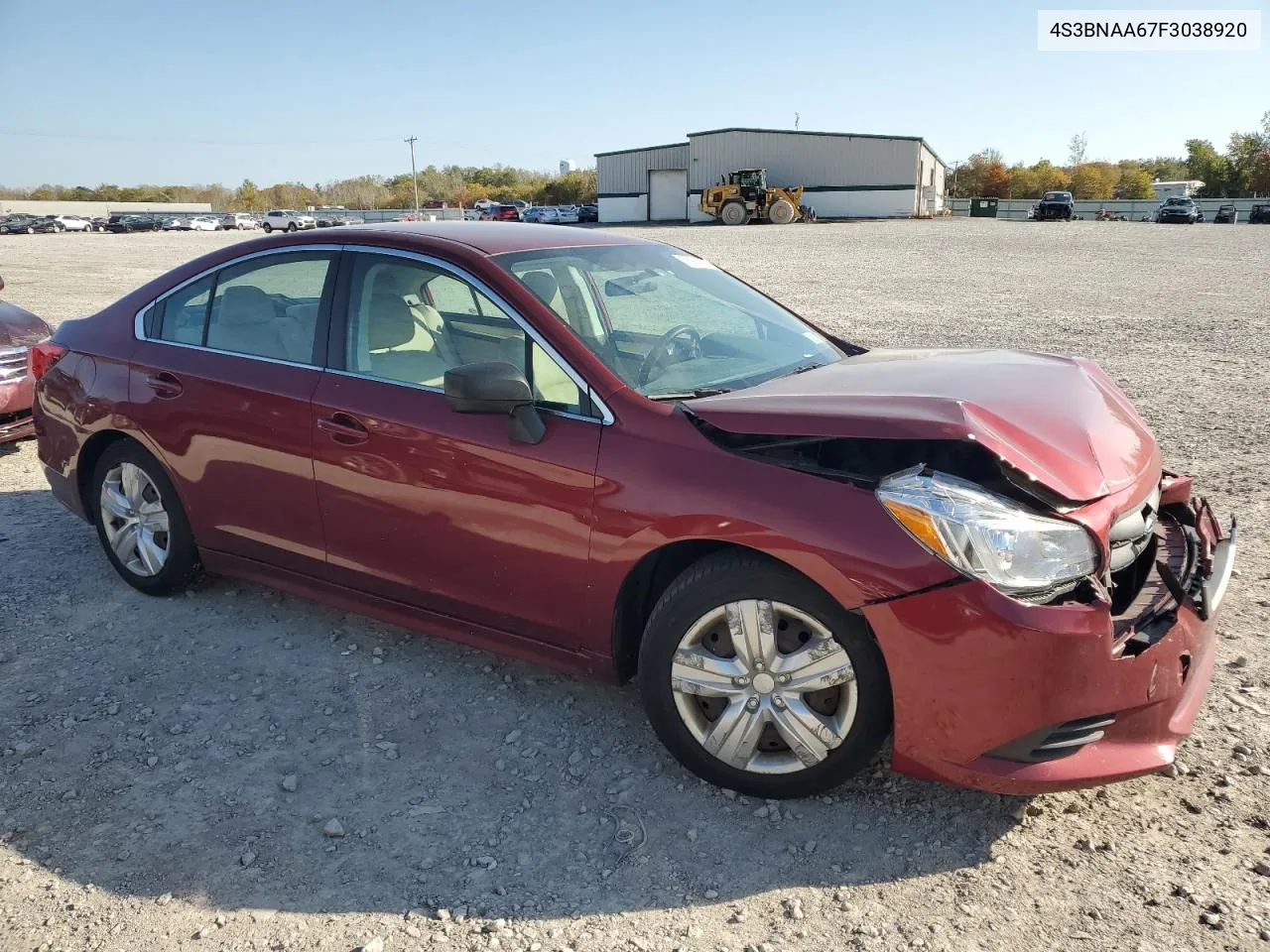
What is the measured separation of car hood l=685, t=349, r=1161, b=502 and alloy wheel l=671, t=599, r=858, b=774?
56 cm

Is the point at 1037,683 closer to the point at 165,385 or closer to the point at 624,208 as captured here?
the point at 165,385

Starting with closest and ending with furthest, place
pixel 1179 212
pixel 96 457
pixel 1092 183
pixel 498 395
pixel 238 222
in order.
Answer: pixel 498 395 → pixel 96 457 → pixel 1179 212 → pixel 238 222 → pixel 1092 183

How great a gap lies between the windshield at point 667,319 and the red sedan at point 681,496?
2 centimetres

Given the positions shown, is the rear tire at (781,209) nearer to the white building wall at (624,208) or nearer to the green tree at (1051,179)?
the white building wall at (624,208)

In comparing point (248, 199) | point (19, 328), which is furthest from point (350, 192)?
point (19, 328)

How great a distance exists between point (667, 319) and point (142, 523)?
2.62m

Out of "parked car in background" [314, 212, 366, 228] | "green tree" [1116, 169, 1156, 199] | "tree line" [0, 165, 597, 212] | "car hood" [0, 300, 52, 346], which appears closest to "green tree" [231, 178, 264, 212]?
"tree line" [0, 165, 597, 212]

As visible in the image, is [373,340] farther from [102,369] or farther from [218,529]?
[102,369]

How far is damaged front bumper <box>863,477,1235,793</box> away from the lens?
8.11ft

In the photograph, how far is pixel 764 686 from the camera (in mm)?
2826

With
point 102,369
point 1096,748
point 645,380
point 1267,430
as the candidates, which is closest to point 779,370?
point 645,380

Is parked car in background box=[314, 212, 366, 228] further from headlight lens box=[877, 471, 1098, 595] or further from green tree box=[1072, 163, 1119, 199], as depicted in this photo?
green tree box=[1072, 163, 1119, 199]

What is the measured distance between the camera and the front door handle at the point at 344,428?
3531 mm

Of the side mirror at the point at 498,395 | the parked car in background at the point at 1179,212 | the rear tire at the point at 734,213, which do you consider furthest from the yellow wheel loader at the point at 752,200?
the side mirror at the point at 498,395
